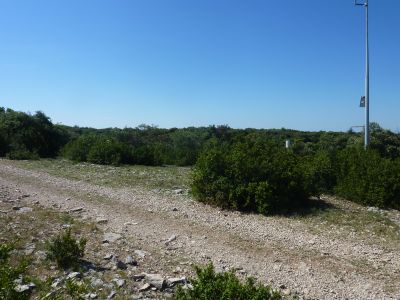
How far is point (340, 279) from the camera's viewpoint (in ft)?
17.3

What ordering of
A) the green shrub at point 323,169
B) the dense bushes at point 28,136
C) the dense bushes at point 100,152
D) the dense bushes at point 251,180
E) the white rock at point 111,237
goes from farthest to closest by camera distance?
1. the dense bushes at point 28,136
2. the dense bushes at point 100,152
3. the green shrub at point 323,169
4. the dense bushes at point 251,180
5. the white rock at point 111,237

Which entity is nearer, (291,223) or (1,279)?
(1,279)

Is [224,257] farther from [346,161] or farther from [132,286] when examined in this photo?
[346,161]

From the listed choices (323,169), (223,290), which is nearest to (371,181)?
(323,169)

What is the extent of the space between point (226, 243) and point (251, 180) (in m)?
2.84

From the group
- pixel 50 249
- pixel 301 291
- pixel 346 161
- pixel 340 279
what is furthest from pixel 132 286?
pixel 346 161

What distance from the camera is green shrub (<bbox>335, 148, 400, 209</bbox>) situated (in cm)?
945

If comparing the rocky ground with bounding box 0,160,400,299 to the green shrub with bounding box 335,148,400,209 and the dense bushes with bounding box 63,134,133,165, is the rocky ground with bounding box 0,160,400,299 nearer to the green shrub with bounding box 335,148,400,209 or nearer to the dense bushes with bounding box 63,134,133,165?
the green shrub with bounding box 335,148,400,209

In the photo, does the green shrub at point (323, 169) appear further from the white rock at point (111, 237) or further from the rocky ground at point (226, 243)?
the white rock at point (111, 237)

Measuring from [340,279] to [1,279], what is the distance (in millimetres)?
4202

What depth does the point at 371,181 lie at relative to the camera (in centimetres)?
980

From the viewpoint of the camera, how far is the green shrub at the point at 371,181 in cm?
945

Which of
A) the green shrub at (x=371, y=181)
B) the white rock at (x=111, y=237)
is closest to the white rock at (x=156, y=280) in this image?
the white rock at (x=111, y=237)

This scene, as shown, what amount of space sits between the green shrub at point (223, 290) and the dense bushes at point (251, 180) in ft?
16.9
